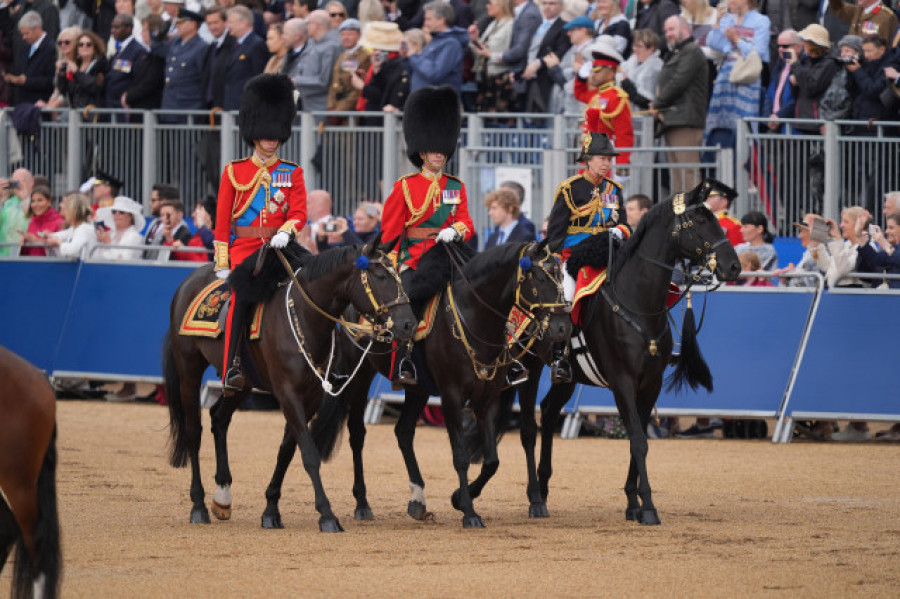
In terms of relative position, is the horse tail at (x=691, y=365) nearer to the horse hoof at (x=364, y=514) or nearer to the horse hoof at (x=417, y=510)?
the horse hoof at (x=417, y=510)

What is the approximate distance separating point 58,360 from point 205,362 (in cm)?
724

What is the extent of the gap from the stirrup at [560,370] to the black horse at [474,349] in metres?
0.37

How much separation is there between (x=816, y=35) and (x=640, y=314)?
269 inches

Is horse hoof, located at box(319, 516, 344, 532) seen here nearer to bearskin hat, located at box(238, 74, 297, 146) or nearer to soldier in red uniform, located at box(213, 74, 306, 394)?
soldier in red uniform, located at box(213, 74, 306, 394)

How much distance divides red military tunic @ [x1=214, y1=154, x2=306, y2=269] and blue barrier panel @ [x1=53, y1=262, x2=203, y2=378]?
22.5 ft

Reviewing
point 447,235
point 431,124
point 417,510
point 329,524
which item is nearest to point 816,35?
point 431,124

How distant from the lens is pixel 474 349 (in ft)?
38.7

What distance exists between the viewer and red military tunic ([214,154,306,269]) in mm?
12086

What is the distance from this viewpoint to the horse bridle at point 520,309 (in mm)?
11289

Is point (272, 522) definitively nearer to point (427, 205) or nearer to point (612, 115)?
point (427, 205)

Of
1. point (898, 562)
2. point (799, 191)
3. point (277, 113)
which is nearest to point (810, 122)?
point (799, 191)

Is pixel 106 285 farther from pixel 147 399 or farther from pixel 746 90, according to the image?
pixel 746 90

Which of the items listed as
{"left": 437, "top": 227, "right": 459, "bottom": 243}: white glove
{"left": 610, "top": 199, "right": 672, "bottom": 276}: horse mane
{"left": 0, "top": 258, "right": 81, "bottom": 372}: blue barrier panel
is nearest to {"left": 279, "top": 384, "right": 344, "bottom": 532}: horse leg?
{"left": 437, "top": 227, "right": 459, "bottom": 243}: white glove

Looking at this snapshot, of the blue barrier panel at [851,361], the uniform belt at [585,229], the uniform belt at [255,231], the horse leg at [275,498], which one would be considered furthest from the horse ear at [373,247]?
the blue barrier panel at [851,361]
